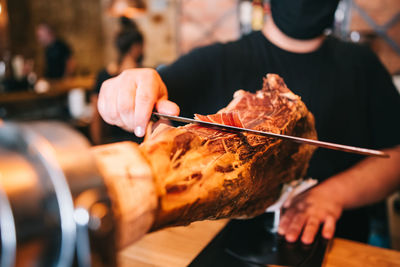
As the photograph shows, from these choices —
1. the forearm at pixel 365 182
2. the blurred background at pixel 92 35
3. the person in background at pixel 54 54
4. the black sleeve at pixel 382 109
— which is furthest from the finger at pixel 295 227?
the person in background at pixel 54 54

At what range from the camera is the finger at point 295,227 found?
766mm

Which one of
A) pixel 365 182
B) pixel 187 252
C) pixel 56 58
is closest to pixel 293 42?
pixel 365 182

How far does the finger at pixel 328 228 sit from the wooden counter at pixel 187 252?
3cm

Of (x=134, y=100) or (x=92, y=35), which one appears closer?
(x=134, y=100)

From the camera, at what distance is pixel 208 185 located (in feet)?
1.70

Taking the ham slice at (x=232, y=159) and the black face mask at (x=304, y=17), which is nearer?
the ham slice at (x=232, y=159)

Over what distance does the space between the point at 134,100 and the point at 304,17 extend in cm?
55

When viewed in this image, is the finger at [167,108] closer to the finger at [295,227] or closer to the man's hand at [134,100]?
the man's hand at [134,100]

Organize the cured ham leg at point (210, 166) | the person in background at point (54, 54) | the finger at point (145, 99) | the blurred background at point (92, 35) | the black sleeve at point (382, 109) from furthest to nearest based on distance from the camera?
the person in background at point (54, 54) → the blurred background at point (92, 35) → the black sleeve at point (382, 109) → the finger at point (145, 99) → the cured ham leg at point (210, 166)

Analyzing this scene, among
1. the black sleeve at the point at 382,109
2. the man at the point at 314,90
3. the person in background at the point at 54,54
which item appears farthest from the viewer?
the person in background at the point at 54,54

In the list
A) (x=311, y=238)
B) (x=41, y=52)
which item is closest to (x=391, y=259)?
(x=311, y=238)

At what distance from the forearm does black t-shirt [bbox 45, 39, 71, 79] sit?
218 inches

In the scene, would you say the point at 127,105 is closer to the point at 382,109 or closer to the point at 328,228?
the point at 328,228

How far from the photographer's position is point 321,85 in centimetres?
77
